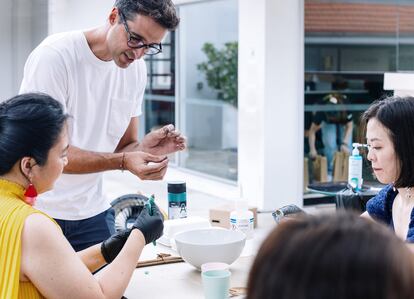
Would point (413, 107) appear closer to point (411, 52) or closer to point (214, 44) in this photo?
point (411, 52)

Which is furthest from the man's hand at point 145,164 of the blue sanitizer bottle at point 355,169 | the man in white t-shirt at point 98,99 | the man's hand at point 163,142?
the blue sanitizer bottle at point 355,169

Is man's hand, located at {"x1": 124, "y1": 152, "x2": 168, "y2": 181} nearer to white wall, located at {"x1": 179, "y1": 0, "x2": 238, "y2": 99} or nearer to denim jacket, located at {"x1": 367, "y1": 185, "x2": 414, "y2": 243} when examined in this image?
denim jacket, located at {"x1": 367, "y1": 185, "x2": 414, "y2": 243}

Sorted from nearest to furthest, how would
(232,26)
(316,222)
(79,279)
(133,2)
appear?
(316,222) → (79,279) → (133,2) → (232,26)

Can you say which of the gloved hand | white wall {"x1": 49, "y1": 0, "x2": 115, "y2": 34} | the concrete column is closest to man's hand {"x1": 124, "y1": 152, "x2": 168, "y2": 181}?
the gloved hand

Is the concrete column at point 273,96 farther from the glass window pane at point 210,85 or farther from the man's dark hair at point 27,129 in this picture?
the man's dark hair at point 27,129

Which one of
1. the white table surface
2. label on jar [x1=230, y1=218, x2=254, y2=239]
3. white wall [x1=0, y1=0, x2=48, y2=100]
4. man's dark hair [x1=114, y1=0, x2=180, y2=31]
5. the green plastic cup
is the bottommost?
the white table surface

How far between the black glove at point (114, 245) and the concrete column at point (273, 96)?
3.76 m

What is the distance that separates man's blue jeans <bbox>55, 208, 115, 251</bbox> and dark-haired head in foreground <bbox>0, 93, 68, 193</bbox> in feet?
2.11

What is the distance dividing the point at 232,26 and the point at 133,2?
4.49m

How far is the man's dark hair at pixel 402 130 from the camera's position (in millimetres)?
2016

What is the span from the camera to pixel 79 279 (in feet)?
5.19

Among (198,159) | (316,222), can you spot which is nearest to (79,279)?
(316,222)

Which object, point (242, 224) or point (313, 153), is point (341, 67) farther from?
point (242, 224)

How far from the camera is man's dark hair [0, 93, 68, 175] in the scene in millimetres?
1618
